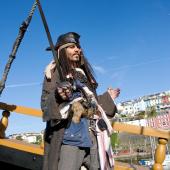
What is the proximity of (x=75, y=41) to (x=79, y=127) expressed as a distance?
0.76 meters

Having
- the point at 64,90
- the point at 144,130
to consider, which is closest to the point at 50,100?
the point at 64,90

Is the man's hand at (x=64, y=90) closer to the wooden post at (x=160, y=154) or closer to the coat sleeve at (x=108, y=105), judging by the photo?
the coat sleeve at (x=108, y=105)

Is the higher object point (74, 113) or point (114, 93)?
point (114, 93)

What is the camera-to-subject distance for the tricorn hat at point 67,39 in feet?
9.45

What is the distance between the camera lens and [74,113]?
2.58 meters

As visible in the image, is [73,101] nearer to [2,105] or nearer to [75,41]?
[75,41]

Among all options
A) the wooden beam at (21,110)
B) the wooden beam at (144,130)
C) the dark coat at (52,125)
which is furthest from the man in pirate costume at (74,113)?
the wooden beam at (21,110)

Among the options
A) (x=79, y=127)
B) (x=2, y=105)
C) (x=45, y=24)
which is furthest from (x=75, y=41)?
(x=2, y=105)

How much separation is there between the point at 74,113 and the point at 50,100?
0.22 meters

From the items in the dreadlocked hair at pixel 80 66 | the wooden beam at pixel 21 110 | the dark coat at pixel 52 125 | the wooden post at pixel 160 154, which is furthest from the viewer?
the wooden beam at pixel 21 110

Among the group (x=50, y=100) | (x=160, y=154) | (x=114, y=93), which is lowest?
(x=160, y=154)

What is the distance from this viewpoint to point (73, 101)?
8.48ft

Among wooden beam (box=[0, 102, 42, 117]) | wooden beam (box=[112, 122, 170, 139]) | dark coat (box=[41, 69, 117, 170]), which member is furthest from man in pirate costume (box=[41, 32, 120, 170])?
→ wooden beam (box=[0, 102, 42, 117])

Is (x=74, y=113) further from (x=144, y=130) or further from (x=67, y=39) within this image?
(x=144, y=130)
